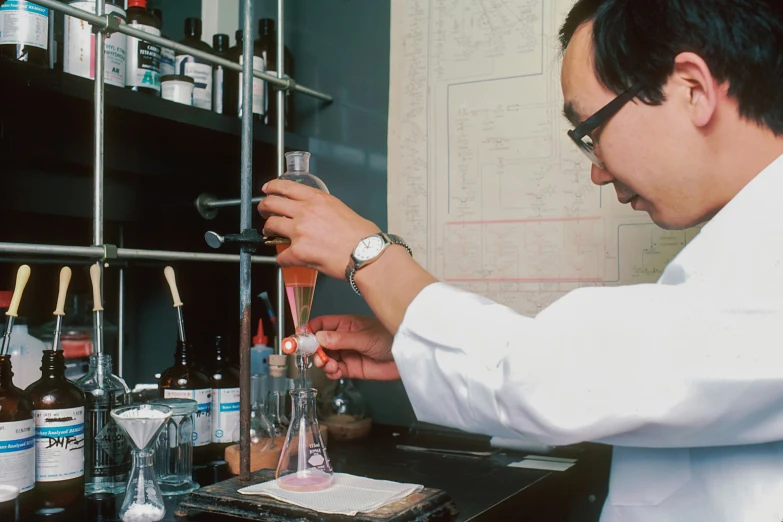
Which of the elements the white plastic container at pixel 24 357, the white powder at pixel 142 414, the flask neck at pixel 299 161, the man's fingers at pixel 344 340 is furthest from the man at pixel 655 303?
the white plastic container at pixel 24 357

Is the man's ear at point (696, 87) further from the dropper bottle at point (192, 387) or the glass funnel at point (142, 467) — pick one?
the dropper bottle at point (192, 387)

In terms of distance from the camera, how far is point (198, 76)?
66.8 inches

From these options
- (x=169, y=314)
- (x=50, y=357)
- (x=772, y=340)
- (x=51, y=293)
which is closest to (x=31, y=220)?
(x=51, y=293)

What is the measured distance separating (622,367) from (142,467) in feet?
2.37

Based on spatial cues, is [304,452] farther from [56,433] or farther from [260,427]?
[56,433]

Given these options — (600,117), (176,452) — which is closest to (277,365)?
(176,452)

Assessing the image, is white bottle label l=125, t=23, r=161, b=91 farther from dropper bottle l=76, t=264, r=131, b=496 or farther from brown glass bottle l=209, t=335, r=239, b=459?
brown glass bottle l=209, t=335, r=239, b=459

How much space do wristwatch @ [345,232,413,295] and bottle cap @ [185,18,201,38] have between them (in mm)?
1121

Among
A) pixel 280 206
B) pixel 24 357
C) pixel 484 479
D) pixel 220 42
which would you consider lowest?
pixel 484 479

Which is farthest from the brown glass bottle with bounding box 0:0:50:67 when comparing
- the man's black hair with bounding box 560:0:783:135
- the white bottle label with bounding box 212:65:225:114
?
the man's black hair with bounding box 560:0:783:135

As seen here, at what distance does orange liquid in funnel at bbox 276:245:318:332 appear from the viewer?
1093 millimetres

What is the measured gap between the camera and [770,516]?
0.82 m

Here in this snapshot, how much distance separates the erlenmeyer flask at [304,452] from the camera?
3.77 ft

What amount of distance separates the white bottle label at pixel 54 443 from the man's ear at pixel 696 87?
3.43 feet
